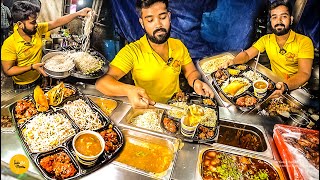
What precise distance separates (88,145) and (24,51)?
124cm

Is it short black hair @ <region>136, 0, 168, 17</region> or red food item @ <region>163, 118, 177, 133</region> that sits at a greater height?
short black hair @ <region>136, 0, 168, 17</region>

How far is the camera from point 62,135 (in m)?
2.67

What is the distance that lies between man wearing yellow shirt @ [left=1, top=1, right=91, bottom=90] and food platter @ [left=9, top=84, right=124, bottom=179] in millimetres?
228

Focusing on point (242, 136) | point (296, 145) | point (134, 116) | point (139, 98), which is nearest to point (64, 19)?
point (139, 98)

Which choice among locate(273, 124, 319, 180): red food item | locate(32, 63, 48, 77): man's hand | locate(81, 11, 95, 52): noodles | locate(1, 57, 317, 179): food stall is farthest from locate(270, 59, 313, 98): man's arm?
locate(32, 63, 48, 77): man's hand

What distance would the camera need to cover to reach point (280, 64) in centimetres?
277

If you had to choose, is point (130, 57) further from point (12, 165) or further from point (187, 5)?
point (12, 165)

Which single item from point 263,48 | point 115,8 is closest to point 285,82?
point 263,48

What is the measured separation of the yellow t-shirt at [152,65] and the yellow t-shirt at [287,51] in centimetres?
82

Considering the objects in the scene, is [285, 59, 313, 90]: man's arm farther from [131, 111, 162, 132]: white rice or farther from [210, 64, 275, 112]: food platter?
[131, 111, 162, 132]: white rice

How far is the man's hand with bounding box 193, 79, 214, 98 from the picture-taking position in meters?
2.93

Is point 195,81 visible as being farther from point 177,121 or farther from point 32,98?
point 32,98

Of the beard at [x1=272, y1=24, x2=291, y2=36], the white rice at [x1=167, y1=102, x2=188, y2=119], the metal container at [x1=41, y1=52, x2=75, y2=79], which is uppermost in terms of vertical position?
the beard at [x1=272, y1=24, x2=291, y2=36]

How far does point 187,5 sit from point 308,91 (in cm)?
152
